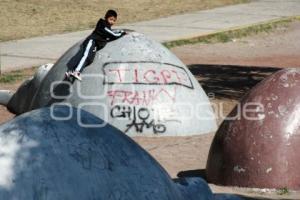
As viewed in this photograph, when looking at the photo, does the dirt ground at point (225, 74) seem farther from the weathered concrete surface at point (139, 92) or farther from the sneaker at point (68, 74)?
the sneaker at point (68, 74)

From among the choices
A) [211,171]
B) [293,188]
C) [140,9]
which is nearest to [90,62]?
[211,171]

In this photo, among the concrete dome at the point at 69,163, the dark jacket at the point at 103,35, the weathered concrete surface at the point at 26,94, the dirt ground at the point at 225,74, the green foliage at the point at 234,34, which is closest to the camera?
the concrete dome at the point at 69,163

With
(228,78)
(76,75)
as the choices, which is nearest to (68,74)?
(76,75)

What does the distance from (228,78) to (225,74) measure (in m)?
0.44

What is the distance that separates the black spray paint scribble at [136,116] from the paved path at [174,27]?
595 cm

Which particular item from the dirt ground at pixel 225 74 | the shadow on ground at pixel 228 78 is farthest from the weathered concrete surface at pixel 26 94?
the shadow on ground at pixel 228 78

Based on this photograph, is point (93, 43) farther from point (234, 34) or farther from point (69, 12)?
point (69, 12)

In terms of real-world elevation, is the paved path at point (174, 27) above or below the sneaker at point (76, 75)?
below

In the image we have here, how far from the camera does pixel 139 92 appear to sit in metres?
9.98

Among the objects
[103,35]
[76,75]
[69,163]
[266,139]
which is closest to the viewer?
[69,163]

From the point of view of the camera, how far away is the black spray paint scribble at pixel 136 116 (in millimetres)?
9930

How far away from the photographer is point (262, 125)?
25.0 feet

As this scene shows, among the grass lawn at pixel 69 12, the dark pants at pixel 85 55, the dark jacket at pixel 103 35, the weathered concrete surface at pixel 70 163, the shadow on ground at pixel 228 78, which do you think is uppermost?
the weathered concrete surface at pixel 70 163

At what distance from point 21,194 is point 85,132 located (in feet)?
1.40
